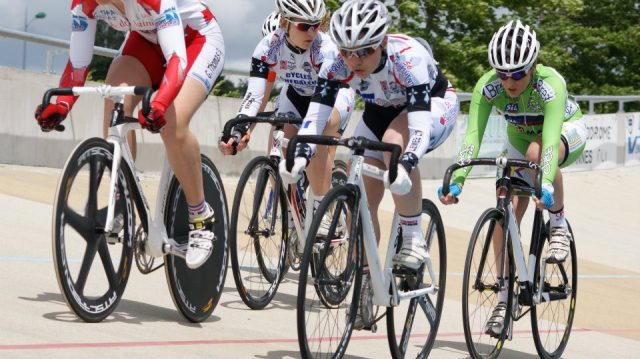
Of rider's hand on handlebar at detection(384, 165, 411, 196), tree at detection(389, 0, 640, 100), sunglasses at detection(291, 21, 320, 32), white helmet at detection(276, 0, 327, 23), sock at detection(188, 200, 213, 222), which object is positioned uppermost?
tree at detection(389, 0, 640, 100)

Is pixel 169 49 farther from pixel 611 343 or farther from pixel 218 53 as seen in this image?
pixel 611 343

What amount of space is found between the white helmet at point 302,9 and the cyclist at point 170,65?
1053 millimetres

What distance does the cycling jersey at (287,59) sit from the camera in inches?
278

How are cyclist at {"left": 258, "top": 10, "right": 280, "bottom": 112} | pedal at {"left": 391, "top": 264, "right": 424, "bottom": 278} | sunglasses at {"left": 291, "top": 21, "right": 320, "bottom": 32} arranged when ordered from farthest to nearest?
cyclist at {"left": 258, "top": 10, "right": 280, "bottom": 112} < sunglasses at {"left": 291, "top": 21, "right": 320, "bottom": 32} < pedal at {"left": 391, "top": 264, "right": 424, "bottom": 278}

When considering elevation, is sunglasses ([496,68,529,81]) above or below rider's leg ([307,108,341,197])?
above

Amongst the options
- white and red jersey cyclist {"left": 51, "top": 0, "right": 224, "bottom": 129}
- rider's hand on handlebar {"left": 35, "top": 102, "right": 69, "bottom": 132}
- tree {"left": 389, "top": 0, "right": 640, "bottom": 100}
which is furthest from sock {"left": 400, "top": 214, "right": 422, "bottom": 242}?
tree {"left": 389, "top": 0, "right": 640, "bottom": 100}

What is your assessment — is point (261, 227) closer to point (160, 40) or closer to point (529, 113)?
point (529, 113)

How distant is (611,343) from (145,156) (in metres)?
7.40

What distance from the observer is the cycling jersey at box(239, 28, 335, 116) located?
707 cm

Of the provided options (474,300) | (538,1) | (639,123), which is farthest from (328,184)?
(538,1)

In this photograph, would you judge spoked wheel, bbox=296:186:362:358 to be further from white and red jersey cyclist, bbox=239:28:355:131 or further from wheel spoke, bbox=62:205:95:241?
white and red jersey cyclist, bbox=239:28:355:131

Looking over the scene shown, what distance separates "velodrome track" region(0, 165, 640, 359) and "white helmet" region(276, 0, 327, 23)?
1.72 meters

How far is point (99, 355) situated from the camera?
186 inches

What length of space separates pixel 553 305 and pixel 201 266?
8.17 ft
